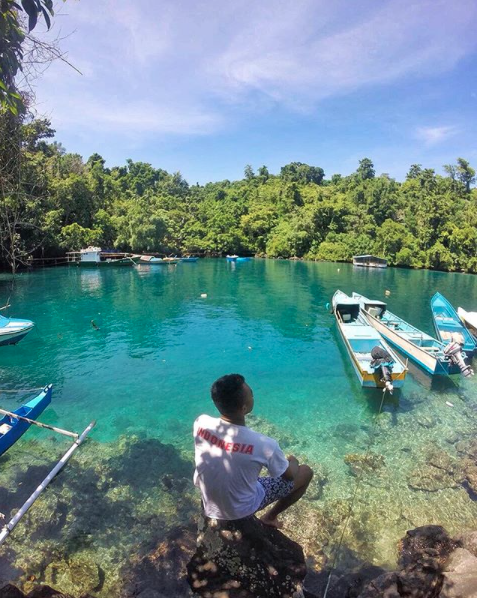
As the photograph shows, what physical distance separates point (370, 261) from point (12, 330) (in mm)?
58946

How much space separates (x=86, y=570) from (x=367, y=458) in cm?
771

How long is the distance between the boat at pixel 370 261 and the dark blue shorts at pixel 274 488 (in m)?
65.0

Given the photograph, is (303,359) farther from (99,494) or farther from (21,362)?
(21,362)

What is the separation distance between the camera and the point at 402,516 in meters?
8.47

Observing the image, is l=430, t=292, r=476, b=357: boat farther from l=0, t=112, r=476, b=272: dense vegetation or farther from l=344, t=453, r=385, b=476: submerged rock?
l=0, t=112, r=476, b=272: dense vegetation

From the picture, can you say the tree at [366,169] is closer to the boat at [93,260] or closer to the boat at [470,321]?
the boat at [93,260]

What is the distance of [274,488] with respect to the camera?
4.32 m

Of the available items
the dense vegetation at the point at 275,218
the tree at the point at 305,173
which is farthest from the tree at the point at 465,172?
the tree at the point at 305,173

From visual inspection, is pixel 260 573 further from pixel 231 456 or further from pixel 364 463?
pixel 364 463

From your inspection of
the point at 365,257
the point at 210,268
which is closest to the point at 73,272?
the point at 210,268

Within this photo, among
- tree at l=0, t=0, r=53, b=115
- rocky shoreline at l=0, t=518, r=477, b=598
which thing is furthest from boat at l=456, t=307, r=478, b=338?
tree at l=0, t=0, r=53, b=115

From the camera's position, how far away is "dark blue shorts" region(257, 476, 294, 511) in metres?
4.28

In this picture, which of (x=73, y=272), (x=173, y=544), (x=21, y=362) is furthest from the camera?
(x=73, y=272)

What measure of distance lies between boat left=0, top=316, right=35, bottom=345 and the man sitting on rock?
63.8 ft
